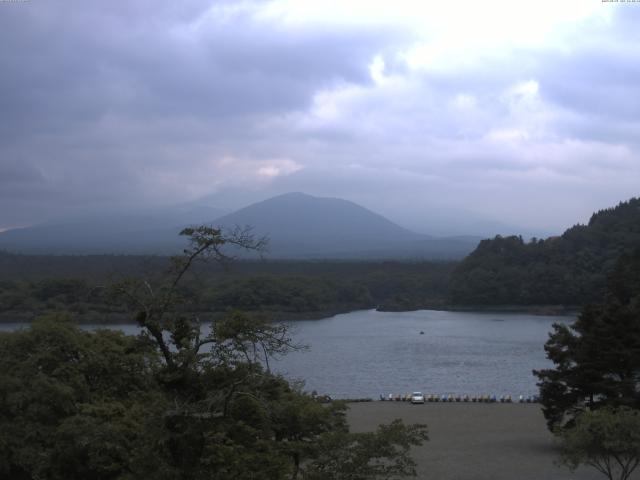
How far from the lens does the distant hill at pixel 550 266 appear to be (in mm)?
A: 45562

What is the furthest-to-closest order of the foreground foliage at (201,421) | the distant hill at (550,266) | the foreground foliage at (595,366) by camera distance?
the distant hill at (550,266)
the foreground foliage at (595,366)
the foreground foliage at (201,421)

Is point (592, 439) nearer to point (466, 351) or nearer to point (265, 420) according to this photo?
point (265, 420)

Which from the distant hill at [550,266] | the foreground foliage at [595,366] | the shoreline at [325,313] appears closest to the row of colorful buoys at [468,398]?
the foreground foliage at [595,366]

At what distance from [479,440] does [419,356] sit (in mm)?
14785

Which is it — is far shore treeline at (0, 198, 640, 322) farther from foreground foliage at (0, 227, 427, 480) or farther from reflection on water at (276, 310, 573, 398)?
foreground foliage at (0, 227, 427, 480)

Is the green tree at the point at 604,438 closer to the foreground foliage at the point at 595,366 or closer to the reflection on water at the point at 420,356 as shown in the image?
the foreground foliage at the point at 595,366

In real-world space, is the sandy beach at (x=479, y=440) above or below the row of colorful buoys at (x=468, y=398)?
above

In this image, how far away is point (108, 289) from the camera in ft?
14.6

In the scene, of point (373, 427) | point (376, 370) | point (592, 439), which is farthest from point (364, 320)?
point (592, 439)

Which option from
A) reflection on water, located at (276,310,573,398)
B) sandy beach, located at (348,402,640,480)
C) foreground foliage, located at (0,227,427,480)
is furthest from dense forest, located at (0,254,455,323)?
foreground foliage, located at (0,227,427,480)

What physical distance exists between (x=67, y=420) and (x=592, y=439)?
17.6 ft

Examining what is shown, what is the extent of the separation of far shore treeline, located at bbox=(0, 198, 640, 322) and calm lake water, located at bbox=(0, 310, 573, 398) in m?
3.25

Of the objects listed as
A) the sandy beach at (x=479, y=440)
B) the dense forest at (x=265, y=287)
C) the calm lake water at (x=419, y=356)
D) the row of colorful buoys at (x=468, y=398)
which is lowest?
the calm lake water at (x=419, y=356)

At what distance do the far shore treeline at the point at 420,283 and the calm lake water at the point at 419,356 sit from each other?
3.25 metres
